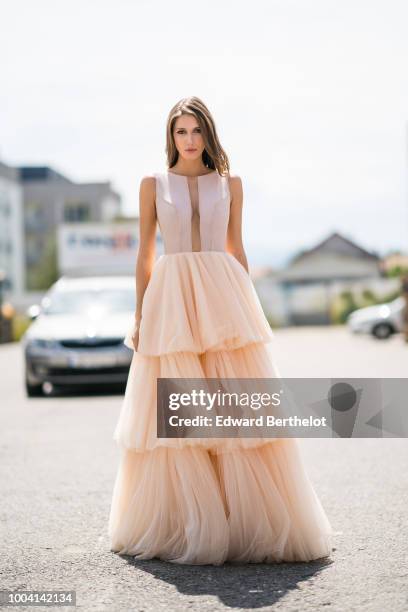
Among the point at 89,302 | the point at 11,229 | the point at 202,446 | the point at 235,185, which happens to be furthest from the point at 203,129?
the point at 11,229

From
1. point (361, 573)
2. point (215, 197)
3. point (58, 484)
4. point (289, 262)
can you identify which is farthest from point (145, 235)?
point (289, 262)

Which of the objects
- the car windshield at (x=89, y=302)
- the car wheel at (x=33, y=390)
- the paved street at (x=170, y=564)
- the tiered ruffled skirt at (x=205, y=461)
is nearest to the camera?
the paved street at (x=170, y=564)

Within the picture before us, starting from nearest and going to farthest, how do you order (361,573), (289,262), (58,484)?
(361,573), (58,484), (289,262)

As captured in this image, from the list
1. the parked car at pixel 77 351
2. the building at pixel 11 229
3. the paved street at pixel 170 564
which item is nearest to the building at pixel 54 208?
the building at pixel 11 229

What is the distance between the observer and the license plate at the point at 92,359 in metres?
11.9

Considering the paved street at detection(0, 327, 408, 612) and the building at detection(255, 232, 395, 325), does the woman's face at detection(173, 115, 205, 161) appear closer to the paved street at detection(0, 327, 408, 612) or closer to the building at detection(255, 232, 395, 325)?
the paved street at detection(0, 327, 408, 612)

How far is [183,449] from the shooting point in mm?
3934

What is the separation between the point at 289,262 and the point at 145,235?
57347 mm

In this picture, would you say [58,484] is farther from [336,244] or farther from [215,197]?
[336,244]

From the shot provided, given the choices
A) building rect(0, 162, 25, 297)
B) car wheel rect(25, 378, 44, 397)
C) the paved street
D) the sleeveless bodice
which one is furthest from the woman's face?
building rect(0, 162, 25, 297)

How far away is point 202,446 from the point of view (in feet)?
12.8

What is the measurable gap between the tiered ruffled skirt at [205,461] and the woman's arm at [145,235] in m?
0.07

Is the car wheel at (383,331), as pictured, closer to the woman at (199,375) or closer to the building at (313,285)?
the building at (313,285)

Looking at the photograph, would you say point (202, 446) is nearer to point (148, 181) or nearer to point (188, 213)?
point (188, 213)
